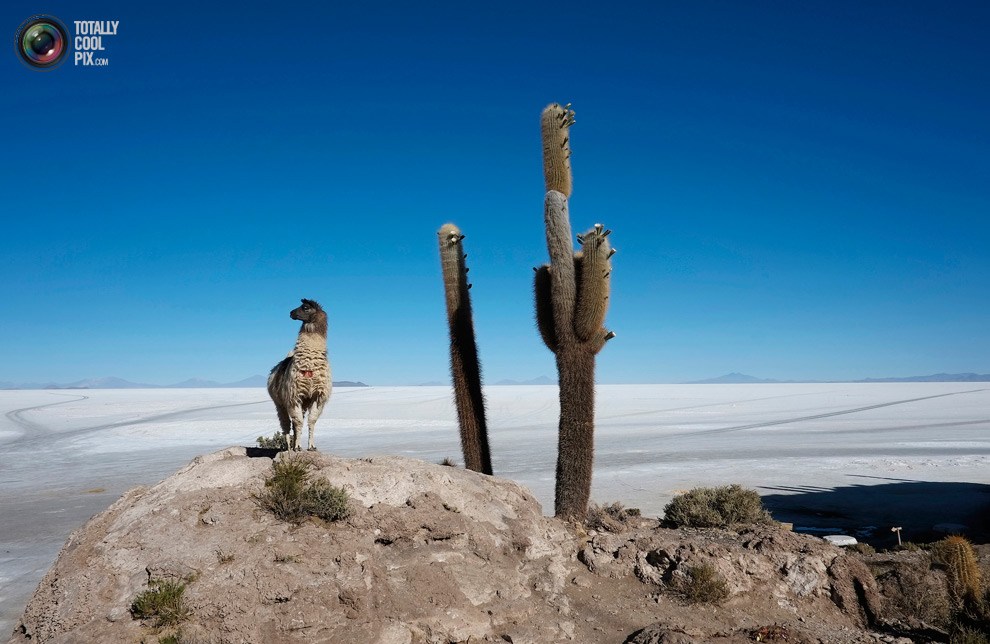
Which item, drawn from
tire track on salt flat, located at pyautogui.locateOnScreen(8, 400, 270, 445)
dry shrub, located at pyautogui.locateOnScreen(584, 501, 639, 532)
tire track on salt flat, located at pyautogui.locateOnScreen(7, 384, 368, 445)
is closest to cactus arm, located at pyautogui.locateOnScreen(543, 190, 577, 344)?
dry shrub, located at pyautogui.locateOnScreen(584, 501, 639, 532)

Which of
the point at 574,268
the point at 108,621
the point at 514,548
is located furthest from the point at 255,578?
the point at 574,268

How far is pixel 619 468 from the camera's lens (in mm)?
23844

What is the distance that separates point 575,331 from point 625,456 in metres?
17.7

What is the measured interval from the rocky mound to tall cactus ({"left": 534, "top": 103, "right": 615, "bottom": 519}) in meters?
1.88

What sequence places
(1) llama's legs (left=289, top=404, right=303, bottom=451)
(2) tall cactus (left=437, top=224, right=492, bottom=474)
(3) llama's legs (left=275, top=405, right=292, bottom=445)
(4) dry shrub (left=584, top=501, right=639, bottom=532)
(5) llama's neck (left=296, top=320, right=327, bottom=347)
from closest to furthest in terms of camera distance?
1. (1) llama's legs (left=289, top=404, right=303, bottom=451)
2. (5) llama's neck (left=296, top=320, right=327, bottom=347)
3. (3) llama's legs (left=275, top=405, right=292, bottom=445)
4. (4) dry shrub (left=584, top=501, right=639, bottom=532)
5. (2) tall cactus (left=437, top=224, right=492, bottom=474)

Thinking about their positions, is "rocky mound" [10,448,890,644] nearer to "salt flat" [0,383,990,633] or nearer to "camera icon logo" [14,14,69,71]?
"salt flat" [0,383,990,633]

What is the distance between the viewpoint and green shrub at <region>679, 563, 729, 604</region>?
7785 mm

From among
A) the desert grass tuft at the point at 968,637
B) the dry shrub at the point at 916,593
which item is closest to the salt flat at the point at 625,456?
the dry shrub at the point at 916,593

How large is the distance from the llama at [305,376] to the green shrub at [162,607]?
272 centimetres

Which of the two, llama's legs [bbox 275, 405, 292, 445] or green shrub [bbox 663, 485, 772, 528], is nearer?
llama's legs [bbox 275, 405, 292, 445]

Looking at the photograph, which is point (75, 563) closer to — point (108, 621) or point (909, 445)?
point (108, 621)

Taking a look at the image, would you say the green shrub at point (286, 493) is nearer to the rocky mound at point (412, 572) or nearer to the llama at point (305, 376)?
the rocky mound at point (412, 572)

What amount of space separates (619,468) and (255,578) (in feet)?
61.2

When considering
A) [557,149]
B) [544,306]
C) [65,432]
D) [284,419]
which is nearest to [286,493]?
[284,419]
